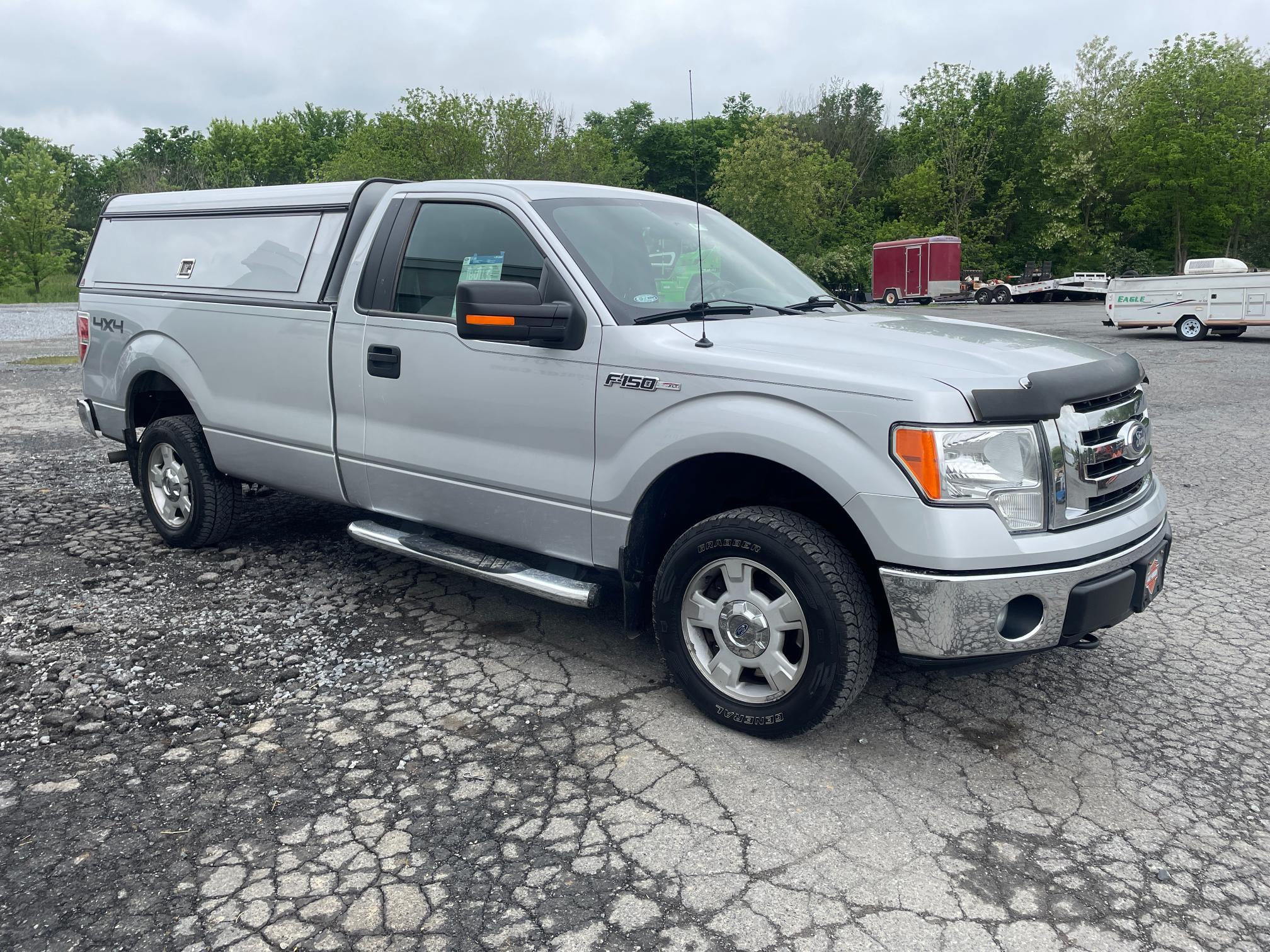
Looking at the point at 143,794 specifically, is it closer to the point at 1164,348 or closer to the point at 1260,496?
the point at 1260,496

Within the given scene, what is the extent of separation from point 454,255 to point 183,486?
241cm

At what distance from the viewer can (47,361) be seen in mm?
16953

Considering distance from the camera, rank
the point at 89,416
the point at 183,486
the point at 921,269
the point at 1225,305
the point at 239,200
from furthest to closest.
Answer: the point at 921,269 < the point at 1225,305 < the point at 89,416 < the point at 183,486 < the point at 239,200

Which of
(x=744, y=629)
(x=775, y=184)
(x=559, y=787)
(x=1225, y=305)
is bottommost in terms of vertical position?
(x=559, y=787)

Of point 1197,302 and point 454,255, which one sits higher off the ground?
point 454,255

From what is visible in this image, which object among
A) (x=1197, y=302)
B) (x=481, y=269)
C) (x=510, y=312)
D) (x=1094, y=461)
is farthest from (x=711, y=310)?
(x=1197, y=302)

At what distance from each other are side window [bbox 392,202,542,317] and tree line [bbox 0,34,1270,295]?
35.1 m

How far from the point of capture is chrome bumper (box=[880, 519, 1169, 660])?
118 inches

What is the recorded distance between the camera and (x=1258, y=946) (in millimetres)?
2443

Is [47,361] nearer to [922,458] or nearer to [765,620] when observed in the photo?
[765,620]

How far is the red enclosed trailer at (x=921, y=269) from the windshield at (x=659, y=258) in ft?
120

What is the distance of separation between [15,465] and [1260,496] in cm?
958

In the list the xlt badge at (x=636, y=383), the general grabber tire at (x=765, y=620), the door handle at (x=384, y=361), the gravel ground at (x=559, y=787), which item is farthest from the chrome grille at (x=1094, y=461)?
the door handle at (x=384, y=361)

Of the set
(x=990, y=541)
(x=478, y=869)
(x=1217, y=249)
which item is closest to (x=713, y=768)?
(x=478, y=869)
